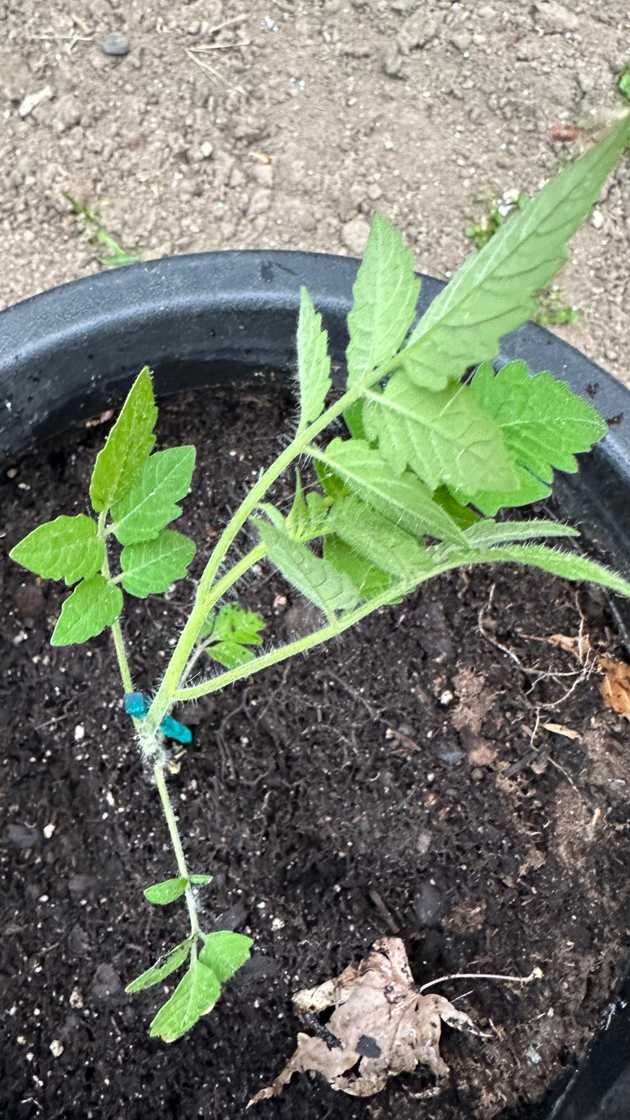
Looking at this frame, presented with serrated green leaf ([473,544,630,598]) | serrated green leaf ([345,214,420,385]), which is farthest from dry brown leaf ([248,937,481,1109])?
serrated green leaf ([345,214,420,385])

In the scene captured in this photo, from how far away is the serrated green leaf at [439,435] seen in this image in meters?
0.64

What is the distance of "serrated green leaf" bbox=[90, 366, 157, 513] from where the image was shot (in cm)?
80

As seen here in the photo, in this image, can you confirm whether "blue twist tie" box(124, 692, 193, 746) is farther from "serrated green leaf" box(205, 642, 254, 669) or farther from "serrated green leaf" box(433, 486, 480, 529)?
"serrated green leaf" box(433, 486, 480, 529)

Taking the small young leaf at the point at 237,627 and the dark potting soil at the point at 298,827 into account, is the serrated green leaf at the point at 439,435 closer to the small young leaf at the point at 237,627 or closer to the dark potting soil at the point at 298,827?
the small young leaf at the point at 237,627

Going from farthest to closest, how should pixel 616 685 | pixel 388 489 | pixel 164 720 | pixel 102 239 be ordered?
pixel 102 239, pixel 616 685, pixel 164 720, pixel 388 489

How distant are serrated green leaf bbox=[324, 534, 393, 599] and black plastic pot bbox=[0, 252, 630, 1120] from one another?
1.41ft

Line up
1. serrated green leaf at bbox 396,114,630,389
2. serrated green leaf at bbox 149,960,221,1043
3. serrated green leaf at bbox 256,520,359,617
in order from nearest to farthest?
serrated green leaf at bbox 396,114,630,389 < serrated green leaf at bbox 256,520,359,617 < serrated green leaf at bbox 149,960,221,1043

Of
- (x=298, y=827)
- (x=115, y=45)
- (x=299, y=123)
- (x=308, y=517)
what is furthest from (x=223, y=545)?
(x=115, y=45)

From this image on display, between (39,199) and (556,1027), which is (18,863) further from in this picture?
(39,199)

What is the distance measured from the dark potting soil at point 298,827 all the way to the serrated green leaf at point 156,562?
37 cm

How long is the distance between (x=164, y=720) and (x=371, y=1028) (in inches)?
17.5

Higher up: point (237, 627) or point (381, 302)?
point (381, 302)

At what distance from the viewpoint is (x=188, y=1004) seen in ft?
3.00

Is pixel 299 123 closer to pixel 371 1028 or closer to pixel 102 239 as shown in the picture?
pixel 102 239
